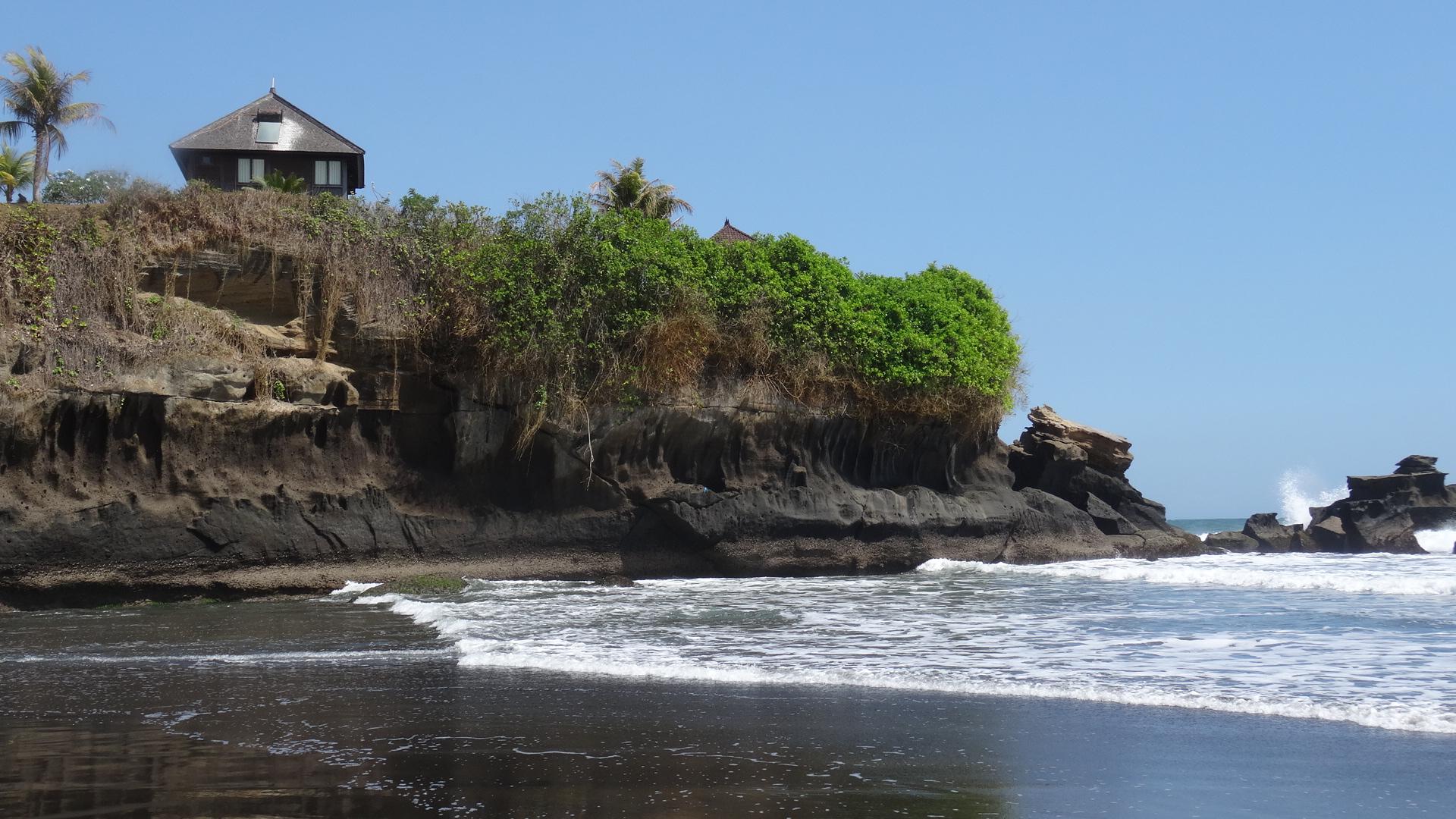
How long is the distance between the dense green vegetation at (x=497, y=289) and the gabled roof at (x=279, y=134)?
45.8 ft

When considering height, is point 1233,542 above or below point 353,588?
above

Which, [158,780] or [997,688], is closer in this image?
[158,780]

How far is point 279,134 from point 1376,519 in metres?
30.5

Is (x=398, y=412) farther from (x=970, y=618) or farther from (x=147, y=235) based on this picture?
(x=970, y=618)

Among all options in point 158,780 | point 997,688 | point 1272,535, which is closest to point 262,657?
point 158,780

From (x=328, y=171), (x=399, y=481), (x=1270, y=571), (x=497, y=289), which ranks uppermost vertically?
(x=328, y=171)

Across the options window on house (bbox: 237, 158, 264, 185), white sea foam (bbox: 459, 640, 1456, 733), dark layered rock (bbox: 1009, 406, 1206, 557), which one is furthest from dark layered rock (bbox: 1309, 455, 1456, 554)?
window on house (bbox: 237, 158, 264, 185)

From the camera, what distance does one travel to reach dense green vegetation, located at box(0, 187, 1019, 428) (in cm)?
1448

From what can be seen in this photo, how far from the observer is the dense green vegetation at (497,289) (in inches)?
570

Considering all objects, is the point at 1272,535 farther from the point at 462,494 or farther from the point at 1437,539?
the point at 462,494

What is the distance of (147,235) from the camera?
15312mm

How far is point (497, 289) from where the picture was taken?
15594 mm

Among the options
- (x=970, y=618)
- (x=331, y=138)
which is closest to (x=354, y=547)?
(x=970, y=618)

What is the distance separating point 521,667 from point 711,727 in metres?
2.62
